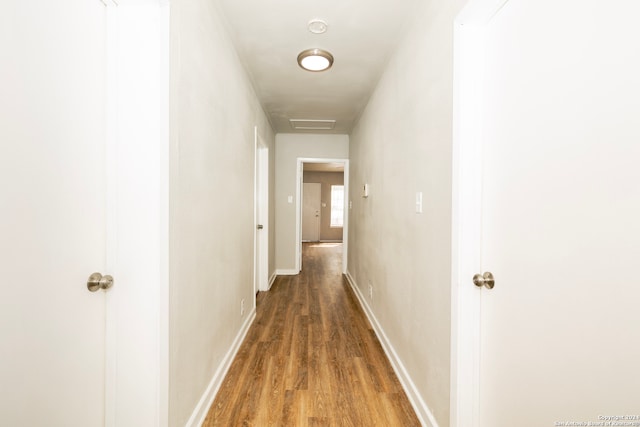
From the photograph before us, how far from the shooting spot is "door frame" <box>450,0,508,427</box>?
4.01 ft

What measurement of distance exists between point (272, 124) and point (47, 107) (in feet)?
12.0

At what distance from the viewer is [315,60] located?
2.37m

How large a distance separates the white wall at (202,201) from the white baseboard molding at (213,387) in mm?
28

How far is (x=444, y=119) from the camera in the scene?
1379mm

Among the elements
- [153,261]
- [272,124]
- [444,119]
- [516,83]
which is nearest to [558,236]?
[516,83]

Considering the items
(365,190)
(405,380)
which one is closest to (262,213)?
(365,190)

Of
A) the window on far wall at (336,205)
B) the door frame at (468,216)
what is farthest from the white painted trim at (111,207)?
the window on far wall at (336,205)

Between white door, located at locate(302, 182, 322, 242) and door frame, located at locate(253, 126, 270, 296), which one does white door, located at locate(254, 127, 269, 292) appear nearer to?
door frame, located at locate(253, 126, 270, 296)

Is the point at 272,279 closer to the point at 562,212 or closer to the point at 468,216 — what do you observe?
the point at 468,216

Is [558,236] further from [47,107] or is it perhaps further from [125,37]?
[125,37]

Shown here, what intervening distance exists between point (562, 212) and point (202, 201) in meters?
1.57

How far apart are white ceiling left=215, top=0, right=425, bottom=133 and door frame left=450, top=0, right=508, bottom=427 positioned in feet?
2.54

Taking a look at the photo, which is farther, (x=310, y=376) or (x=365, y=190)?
(x=365, y=190)

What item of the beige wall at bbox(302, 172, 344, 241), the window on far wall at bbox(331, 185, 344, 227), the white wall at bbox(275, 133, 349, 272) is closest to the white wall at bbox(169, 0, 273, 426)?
the white wall at bbox(275, 133, 349, 272)
